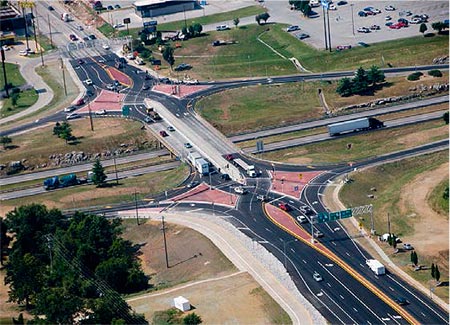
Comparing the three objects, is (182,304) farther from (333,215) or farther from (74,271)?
(333,215)

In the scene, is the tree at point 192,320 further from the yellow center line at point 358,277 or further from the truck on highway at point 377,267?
the truck on highway at point 377,267

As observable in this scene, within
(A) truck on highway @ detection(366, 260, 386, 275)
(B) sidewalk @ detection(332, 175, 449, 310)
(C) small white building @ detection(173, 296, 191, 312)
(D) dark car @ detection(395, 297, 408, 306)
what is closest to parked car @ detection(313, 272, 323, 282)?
(A) truck on highway @ detection(366, 260, 386, 275)

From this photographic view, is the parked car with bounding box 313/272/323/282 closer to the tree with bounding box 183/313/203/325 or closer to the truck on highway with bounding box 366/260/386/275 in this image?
the truck on highway with bounding box 366/260/386/275

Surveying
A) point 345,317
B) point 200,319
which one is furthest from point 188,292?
point 345,317

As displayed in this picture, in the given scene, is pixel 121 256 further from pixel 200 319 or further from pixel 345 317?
pixel 345 317

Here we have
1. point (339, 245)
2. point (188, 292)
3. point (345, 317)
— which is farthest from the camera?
point (339, 245)

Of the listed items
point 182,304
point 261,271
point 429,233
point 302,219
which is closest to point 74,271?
point 182,304
